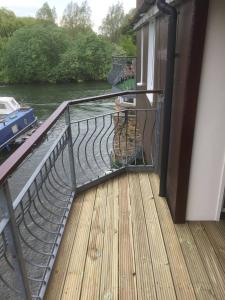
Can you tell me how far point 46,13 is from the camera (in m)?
38.1

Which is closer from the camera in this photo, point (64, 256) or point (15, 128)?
point (64, 256)

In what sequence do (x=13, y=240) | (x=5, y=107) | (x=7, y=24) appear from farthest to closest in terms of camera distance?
(x=7, y=24) → (x=5, y=107) → (x=13, y=240)

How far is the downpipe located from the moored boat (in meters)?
11.1

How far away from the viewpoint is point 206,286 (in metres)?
1.66

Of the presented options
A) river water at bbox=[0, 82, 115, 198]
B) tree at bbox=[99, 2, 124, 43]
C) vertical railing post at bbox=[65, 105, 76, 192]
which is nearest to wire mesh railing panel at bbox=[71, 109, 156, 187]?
vertical railing post at bbox=[65, 105, 76, 192]

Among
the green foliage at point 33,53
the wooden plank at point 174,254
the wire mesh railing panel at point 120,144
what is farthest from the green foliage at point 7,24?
the wooden plank at point 174,254

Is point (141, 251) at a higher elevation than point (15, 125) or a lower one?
higher

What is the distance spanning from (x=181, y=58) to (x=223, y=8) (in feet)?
1.33

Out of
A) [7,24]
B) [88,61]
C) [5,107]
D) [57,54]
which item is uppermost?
[7,24]

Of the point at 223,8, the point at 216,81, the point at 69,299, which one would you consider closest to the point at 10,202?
the point at 69,299

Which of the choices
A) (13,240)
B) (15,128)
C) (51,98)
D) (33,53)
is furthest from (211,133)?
(33,53)

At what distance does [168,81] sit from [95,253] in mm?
1450

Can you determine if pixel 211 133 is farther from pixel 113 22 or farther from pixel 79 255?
pixel 113 22

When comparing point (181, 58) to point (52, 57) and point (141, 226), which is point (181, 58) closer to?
point (141, 226)
